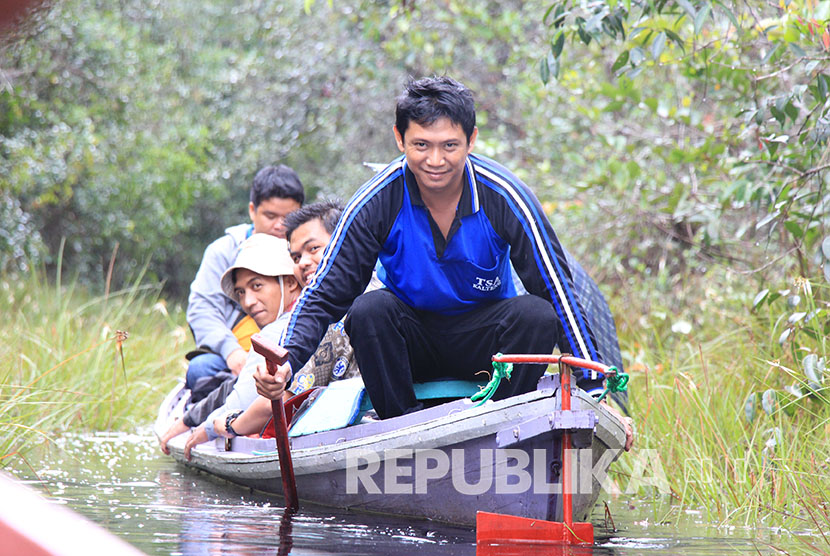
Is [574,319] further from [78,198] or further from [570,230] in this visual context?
[78,198]

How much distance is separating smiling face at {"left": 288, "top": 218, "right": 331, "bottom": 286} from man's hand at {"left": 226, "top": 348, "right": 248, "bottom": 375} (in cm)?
86

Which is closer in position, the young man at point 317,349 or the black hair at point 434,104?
the black hair at point 434,104

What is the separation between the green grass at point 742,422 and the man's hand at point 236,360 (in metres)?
2.06

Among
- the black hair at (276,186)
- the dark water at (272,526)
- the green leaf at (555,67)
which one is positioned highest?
the green leaf at (555,67)

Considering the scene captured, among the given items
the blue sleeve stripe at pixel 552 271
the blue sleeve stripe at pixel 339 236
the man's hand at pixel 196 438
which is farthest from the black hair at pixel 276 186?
the blue sleeve stripe at pixel 552 271

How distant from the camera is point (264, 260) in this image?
16.8ft

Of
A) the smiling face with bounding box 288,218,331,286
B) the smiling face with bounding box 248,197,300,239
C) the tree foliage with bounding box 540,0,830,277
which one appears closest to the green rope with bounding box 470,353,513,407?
the tree foliage with bounding box 540,0,830,277

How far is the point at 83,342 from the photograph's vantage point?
6.74m

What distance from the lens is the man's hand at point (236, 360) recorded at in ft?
17.7

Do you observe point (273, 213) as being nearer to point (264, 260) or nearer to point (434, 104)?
point (264, 260)

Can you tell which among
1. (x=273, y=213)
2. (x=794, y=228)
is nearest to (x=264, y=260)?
(x=273, y=213)

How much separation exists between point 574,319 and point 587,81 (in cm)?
433

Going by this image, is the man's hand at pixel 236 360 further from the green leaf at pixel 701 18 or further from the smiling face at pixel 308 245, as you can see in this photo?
the green leaf at pixel 701 18

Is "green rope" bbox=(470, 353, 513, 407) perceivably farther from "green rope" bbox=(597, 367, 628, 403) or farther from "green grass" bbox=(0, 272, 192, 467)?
"green grass" bbox=(0, 272, 192, 467)
